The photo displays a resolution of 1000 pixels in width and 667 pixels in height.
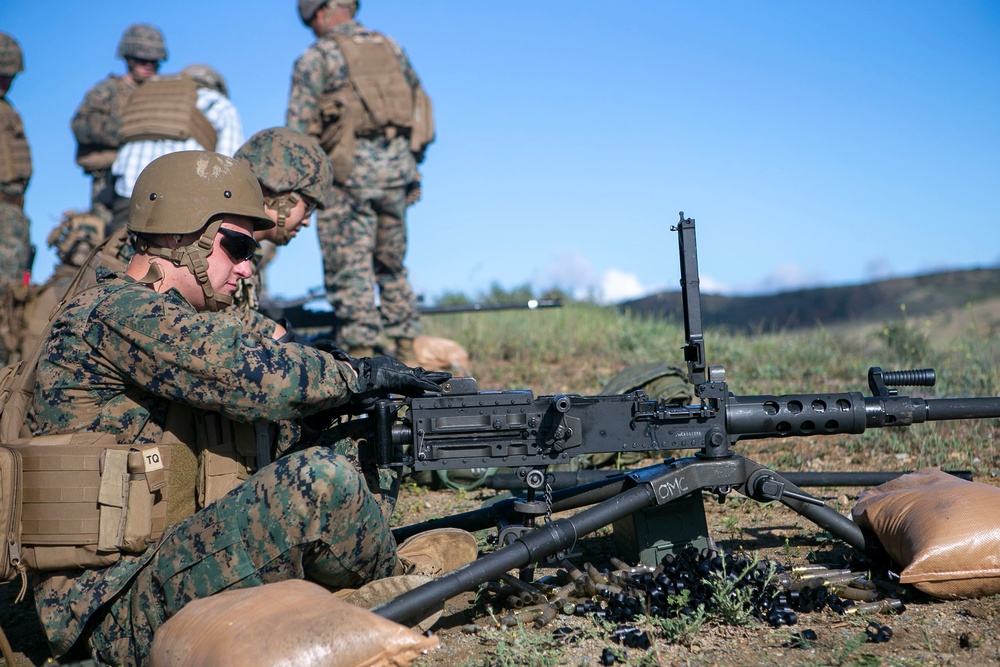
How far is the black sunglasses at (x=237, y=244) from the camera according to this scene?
12.5 feet

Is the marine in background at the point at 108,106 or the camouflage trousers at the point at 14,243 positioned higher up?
the marine in background at the point at 108,106

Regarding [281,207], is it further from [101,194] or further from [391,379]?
[101,194]

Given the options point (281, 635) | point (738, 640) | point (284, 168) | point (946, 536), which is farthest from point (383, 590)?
point (284, 168)

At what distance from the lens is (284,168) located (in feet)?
19.4

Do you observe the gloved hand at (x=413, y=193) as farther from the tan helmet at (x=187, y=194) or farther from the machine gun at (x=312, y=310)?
the tan helmet at (x=187, y=194)

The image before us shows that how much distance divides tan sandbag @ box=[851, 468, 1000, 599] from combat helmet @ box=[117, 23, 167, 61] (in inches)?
366

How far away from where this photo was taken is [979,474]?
5.53 m

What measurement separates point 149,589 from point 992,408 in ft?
11.8

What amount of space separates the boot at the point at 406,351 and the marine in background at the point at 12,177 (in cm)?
375

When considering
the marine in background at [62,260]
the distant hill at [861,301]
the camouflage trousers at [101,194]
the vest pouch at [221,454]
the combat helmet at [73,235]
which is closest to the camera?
the vest pouch at [221,454]

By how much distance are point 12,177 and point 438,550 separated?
782cm

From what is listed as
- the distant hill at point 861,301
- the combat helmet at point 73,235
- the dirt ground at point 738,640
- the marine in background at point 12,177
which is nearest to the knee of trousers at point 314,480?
the dirt ground at point 738,640

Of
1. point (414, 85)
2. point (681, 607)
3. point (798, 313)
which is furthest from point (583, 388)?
point (798, 313)

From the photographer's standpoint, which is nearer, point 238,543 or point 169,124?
point 238,543
